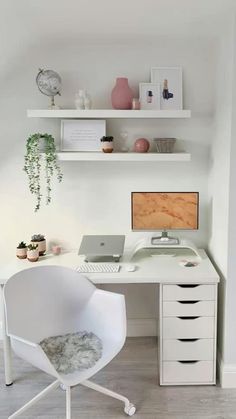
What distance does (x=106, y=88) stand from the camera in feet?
8.46

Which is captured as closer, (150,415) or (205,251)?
(150,415)

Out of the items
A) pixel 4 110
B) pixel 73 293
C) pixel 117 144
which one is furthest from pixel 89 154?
pixel 73 293

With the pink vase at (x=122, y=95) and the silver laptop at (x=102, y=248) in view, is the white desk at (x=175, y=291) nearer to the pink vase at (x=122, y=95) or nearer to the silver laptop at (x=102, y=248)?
the silver laptop at (x=102, y=248)

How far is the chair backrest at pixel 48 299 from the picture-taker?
2014 mm

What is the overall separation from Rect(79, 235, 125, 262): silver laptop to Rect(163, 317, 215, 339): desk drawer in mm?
533

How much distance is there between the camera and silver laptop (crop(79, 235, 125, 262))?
7.86 feet

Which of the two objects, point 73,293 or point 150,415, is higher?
point 73,293

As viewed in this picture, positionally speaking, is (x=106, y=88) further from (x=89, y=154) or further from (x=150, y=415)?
(x=150, y=415)

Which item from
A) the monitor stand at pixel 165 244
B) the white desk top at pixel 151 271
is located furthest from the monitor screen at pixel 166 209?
the white desk top at pixel 151 271

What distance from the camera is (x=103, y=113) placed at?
A: 2.40 m

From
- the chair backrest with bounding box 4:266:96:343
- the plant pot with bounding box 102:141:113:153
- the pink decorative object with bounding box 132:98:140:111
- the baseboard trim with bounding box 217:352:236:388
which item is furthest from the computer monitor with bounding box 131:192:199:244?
the baseboard trim with bounding box 217:352:236:388

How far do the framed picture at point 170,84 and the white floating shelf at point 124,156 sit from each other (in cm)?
37

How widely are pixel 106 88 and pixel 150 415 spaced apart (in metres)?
2.09

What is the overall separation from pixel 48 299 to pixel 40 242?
0.56 m
